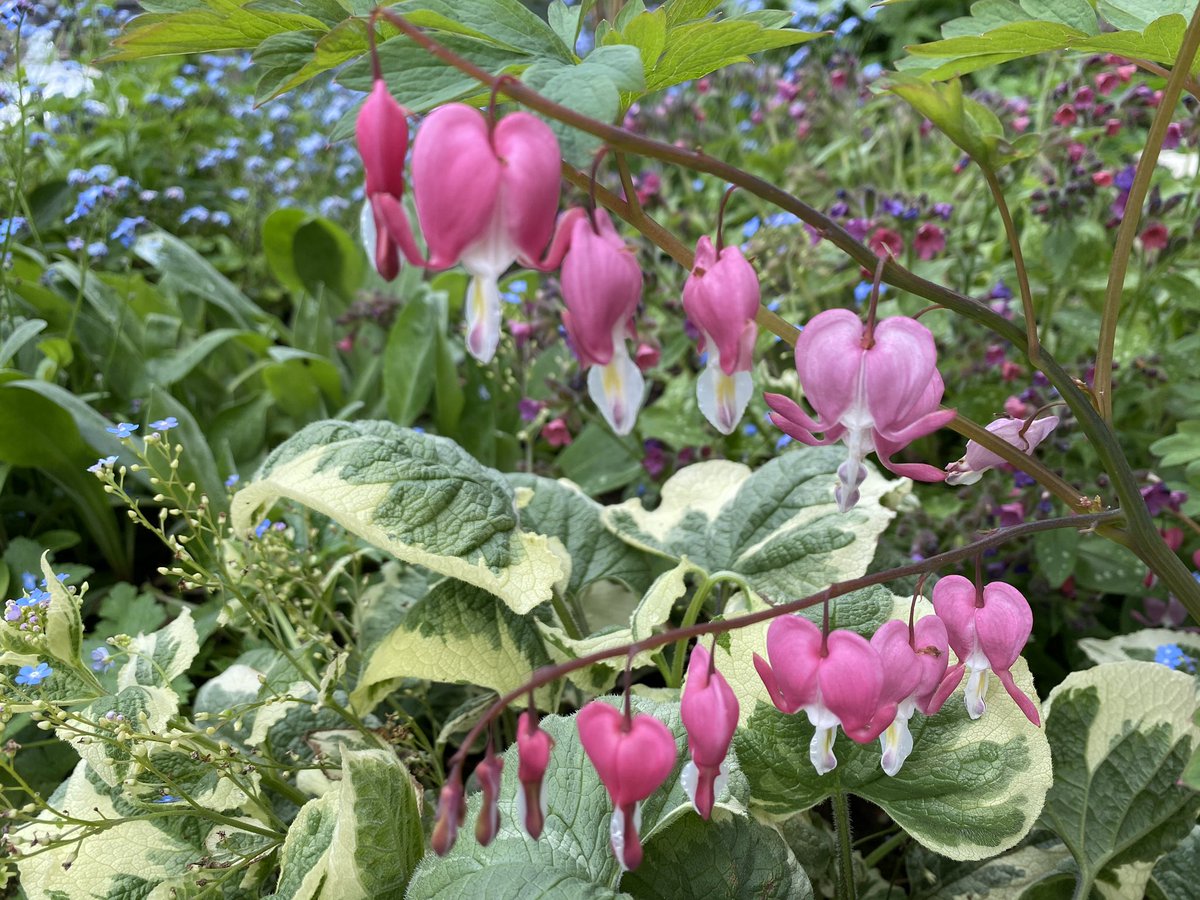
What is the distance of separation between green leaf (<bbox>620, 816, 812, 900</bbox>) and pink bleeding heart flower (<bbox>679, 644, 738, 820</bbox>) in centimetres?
38

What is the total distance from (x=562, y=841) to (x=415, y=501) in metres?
0.42

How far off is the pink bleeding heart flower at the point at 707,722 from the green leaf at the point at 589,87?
→ 324 millimetres

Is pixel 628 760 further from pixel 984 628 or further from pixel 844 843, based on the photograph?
pixel 844 843

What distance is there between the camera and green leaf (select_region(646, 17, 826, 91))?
66cm

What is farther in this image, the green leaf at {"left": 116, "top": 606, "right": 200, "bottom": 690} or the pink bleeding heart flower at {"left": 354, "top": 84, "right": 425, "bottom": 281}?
the green leaf at {"left": 116, "top": 606, "right": 200, "bottom": 690}

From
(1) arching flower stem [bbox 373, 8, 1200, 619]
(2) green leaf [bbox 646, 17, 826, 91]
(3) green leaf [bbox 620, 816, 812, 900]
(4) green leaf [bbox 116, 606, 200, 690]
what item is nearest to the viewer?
(1) arching flower stem [bbox 373, 8, 1200, 619]

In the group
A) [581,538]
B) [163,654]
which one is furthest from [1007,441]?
[163,654]

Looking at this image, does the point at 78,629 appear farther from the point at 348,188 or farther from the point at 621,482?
the point at 348,188

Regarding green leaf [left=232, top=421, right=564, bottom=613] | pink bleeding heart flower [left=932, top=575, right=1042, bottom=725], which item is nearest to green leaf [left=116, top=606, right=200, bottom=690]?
green leaf [left=232, top=421, right=564, bottom=613]

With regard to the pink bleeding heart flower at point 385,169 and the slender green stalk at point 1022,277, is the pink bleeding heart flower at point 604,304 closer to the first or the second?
the pink bleeding heart flower at point 385,169

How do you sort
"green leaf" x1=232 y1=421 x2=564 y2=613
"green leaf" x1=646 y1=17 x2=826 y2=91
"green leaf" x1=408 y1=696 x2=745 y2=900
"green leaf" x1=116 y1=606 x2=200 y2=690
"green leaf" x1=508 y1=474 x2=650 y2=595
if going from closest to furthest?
"green leaf" x1=646 y1=17 x2=826 y2=91 → "green leaf" x1=408 y1=696 x2=745 y2=900 → "green leaf" x1=232 y1=421 x2=564 y2=613 → "green leaf" x1=116 y1=606 x2=200 y2=690 → "green leaf" x1=508 y1=474 x2=650 y2=595

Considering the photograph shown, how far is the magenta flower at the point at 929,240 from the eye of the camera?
78.0 inches

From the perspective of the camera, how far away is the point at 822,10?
424cm

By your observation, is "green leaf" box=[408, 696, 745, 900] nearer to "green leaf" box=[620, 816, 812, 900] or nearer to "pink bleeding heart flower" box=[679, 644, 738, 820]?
"green leaf" box=[620, 816, 812, 900]
